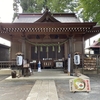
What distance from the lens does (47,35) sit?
26.8 ft

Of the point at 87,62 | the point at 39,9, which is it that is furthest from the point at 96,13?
the point at 39,9

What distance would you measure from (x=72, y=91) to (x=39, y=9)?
1777 cm

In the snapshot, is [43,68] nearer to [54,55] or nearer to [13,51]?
[54,55]

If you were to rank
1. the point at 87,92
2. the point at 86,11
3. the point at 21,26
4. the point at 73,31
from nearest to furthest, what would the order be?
the point at 87,92 → the point at 21,26 → the point at 73,31 → the point at 86,11

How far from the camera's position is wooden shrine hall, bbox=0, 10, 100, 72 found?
632cm

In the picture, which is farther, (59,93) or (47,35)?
(47,35)

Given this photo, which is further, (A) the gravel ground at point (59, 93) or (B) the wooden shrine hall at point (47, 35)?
(B) the wooden shrine hall at point (47, 35)

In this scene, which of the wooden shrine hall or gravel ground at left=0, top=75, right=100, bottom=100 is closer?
gravel ground at left=0, top=75, right=100, bottom=100

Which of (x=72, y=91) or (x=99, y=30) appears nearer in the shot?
(x=72, y=91)

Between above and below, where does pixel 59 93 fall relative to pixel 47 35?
below

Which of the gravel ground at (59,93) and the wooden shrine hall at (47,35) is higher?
the wooden shrine hall at (47,35)

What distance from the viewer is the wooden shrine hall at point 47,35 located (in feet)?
20.7

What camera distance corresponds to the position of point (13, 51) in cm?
1009

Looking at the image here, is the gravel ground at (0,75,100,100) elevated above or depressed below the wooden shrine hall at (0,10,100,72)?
below
